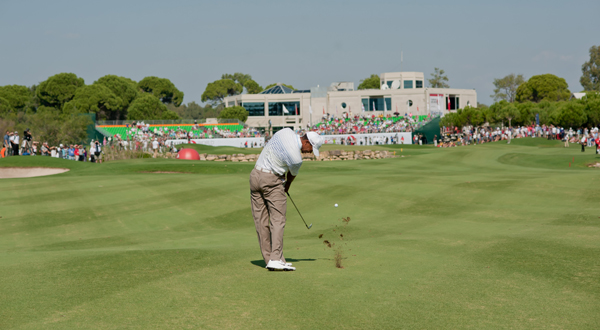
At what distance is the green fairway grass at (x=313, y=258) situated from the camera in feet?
18.8

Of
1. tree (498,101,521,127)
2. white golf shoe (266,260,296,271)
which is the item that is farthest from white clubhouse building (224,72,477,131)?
white golf shoe (266,260,296,271)

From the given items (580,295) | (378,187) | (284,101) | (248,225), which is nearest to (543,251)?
(580,295)

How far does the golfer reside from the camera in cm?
793

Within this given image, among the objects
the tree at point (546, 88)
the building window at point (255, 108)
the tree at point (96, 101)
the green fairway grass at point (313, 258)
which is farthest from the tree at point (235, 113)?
the green fairway grass at point (313, 258)

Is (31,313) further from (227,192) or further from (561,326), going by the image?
(227,192)

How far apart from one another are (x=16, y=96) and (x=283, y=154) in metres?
120

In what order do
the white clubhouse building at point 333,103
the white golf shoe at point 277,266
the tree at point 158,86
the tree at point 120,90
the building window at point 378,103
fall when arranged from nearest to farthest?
the white golf shoe at point 277,266
the white clubhouse building at point 333,103
the building window at point 378,103
the tree at point 120,90
the tree at point 158,86

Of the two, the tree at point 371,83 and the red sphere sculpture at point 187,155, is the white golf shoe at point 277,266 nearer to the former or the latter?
the red sphere sculpture at point 187,155

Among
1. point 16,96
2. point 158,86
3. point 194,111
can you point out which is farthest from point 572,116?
point 194,111

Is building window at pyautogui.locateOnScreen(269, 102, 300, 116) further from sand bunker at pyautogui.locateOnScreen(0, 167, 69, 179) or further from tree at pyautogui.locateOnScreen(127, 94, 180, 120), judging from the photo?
sand bunker at pyautogui.locateOnScreen(0, 167, 69, 179)

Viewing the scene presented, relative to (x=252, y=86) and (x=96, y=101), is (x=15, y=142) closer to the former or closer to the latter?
(x=96, y=101)

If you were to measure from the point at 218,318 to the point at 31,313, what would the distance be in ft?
6.69

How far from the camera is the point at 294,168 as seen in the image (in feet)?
26.5

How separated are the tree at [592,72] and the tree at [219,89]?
9937 centimetres
